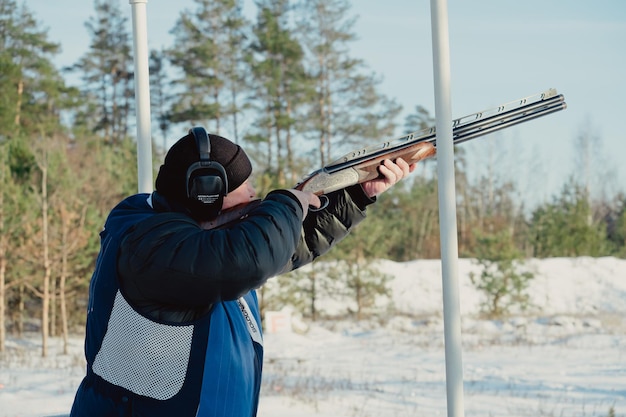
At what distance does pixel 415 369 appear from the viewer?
12.2 meters

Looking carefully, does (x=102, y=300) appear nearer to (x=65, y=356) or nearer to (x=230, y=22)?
(x=65, y=356)

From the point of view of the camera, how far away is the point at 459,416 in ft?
10.2

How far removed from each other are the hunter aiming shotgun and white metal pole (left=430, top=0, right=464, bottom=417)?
137mm

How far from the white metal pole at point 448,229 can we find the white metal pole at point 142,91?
1156 mm

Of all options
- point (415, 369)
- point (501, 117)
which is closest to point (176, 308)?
point (501, 117)

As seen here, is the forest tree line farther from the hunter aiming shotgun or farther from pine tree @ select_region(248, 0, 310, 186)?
the hunter aiming shotgun

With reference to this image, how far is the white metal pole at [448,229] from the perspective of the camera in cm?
306

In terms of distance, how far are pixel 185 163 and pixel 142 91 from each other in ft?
5.65

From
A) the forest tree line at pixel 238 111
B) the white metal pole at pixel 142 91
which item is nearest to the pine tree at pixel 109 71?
the forest tree line at pixel 238 111

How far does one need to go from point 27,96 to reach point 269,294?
37.6 feet

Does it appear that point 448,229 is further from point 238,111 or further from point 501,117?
point 238,111

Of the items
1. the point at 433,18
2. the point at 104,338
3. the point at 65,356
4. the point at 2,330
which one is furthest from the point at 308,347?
the point at 104,338

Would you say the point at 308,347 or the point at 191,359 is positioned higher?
the point at 191,359

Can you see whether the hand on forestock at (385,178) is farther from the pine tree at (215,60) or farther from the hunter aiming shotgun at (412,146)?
the pine tree at (215,60)
